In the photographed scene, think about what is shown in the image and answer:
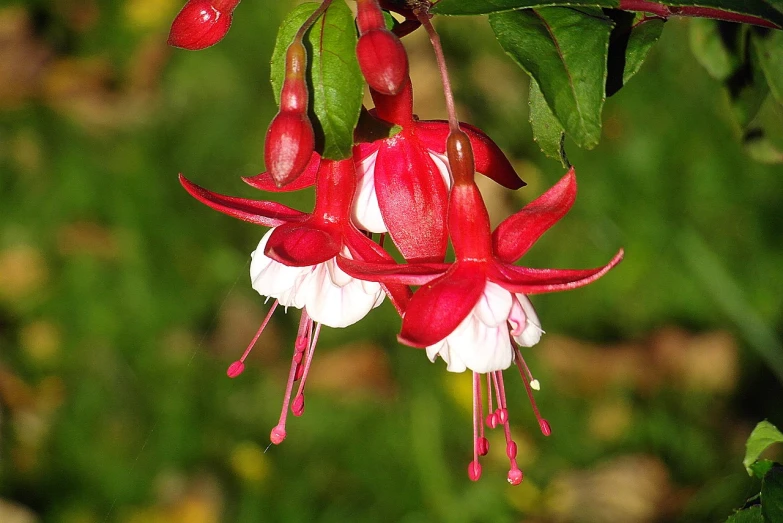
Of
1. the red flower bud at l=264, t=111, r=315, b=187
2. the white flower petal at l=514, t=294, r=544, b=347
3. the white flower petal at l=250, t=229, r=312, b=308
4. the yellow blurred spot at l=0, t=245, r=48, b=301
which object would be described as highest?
the red flower bud at l=264, t=111, r=315, b=187

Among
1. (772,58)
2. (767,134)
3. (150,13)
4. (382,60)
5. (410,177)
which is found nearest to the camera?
(382,60)

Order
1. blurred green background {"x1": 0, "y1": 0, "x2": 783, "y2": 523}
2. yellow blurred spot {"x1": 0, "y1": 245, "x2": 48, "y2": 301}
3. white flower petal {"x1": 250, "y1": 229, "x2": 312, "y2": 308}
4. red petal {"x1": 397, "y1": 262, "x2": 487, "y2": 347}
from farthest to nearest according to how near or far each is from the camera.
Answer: yellow blurred spot {"x1": 0, "y1": 245, "x2": 48, "y2": 301} < blurred green background {"x1": 0, "y1": 0, "x2": 783, "y2": 523} < white flower petal {"x1": 250, "y1": 229, "x2": 312, "y2": 308} < red petal {"x1": 397, "y1": 262, "x2": 487, "y2": 347}

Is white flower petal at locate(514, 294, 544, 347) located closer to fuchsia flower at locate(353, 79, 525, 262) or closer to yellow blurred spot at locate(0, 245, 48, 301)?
fuchsia flower at locate(353, 79, 525, 262)

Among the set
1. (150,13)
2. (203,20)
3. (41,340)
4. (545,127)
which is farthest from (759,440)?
(150,13)

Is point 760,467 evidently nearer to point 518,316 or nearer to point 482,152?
point 518,316

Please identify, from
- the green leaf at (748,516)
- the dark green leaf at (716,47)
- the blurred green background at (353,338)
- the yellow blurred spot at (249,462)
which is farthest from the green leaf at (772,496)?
the yellow blurred spot at (249,462)

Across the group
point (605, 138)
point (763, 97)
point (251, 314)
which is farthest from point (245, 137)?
point (763, 97)

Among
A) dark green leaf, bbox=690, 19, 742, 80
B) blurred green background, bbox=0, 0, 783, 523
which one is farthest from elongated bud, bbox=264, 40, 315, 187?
blurred green background, bbox=0, 0, 783, 523
